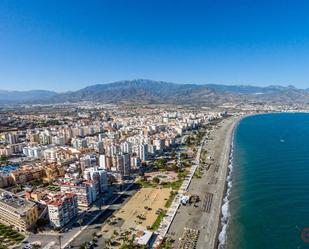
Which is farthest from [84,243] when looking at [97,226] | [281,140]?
[281,140]

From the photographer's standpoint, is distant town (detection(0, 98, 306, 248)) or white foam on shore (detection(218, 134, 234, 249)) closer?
white foam on shore (detection(218, 134, 234, 249))

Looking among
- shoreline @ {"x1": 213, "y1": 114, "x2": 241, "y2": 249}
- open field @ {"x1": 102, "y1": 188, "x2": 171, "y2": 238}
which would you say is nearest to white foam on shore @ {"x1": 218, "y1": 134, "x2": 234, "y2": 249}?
shoreline @ {"x1": 213, "y1": 114, "x2": 241, "y2": 249}

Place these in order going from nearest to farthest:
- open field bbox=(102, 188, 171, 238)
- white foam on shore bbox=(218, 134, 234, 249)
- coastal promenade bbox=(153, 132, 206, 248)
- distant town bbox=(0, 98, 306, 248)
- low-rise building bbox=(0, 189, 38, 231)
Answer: white foam on shore bbox=(218, 134, 234, 249) < coastal promenade bbox=(153, 132, 206, 248) < distant town bbox=(0, 98, 306, 248) < low-rise building bbox=(0, 189, 38, 231) < open field bbox=(102, 188, 171, 238)

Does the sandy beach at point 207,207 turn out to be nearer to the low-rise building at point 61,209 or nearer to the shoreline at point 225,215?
the shoreline at point 225,215

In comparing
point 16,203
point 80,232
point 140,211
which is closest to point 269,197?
point 140,211

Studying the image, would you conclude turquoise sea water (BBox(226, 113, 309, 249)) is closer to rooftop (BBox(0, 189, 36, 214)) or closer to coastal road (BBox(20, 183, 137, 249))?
coastal road (BBox(20, 183, 137, 249))

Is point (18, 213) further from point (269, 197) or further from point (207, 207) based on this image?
point (269, 197)

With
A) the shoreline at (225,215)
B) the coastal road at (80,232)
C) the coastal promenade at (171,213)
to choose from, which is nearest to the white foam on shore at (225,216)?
the shoreline at (225,215)
